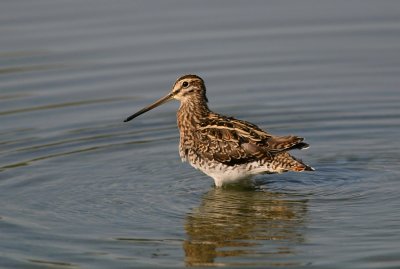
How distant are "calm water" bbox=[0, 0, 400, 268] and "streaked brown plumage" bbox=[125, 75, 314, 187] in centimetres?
32

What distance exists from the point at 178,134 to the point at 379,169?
10.7 ft

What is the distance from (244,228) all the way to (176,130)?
4165 mm

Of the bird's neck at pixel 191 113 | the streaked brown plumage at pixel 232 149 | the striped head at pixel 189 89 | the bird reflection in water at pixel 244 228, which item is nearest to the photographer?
the bird reflection in water at pixel 244 228

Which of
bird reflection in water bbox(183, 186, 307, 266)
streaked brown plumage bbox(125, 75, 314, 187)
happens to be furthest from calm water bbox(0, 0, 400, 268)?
streaked brown plumage bbox(125, 75, 314, 187)

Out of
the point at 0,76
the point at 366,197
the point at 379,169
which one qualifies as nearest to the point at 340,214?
the point at 366,197

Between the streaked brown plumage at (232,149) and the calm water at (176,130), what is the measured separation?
32 cm

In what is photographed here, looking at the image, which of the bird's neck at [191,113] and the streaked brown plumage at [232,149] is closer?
the streaked brown plumage at [232,149]

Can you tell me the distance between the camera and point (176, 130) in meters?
16.5

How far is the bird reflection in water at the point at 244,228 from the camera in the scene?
11.5 m

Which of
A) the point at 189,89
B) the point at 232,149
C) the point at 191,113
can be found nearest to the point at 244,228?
the point at 232,149

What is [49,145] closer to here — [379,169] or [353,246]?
[379,169]

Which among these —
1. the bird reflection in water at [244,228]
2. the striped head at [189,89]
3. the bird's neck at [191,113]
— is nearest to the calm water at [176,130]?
the bird reflection in water at [244,228]

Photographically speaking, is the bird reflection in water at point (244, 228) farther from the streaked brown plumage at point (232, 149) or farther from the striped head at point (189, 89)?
the striped head at point (189, 89)

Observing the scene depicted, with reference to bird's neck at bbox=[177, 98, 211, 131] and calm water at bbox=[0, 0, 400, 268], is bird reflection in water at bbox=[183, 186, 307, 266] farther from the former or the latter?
bird's neck at bbox=[177, 98, 211, 131]
